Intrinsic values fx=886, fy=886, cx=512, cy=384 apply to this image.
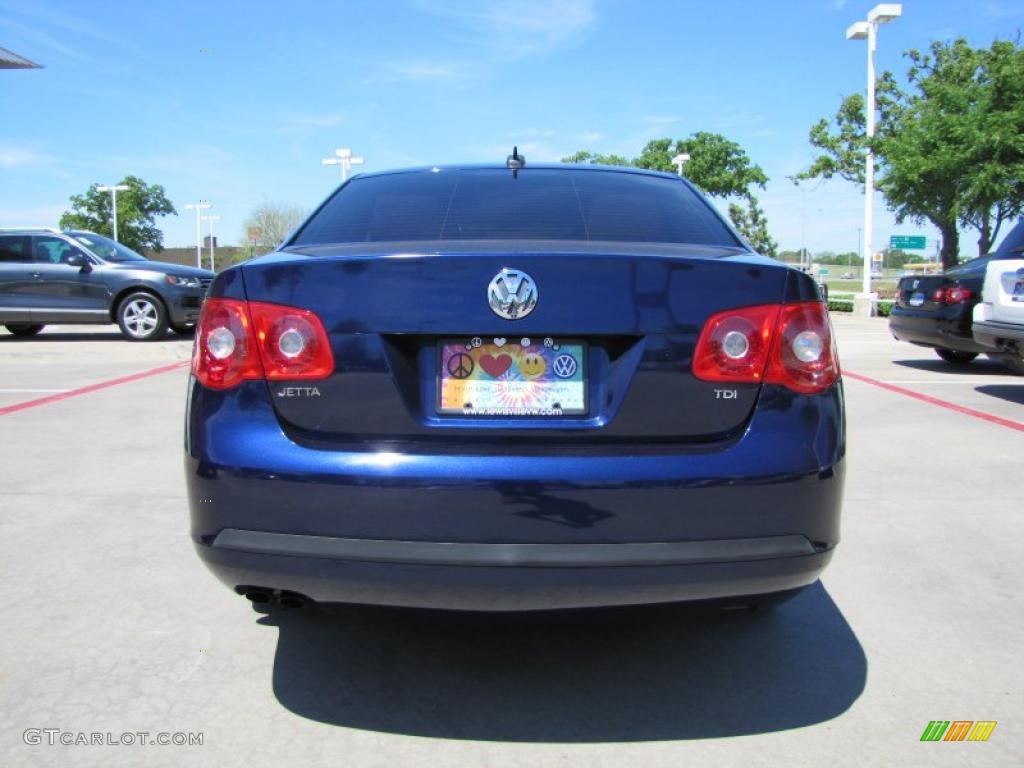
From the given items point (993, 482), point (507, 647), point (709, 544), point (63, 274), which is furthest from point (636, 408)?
point (63, 274)

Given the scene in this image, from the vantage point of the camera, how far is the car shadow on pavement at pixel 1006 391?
8.29 meters

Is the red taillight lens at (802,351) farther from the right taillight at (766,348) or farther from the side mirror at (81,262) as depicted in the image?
the side mirror at (81,262)

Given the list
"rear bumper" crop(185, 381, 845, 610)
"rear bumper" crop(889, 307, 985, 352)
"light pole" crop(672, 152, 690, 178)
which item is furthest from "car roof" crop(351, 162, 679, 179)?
"light pole" crop(672, 152, 690, 178)

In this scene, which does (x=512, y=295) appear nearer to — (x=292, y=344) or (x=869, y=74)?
(x=292, y=344)

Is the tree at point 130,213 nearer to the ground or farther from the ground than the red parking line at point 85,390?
farther from the ground

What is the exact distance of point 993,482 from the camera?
509cm

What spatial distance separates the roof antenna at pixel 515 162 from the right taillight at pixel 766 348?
1398 mm

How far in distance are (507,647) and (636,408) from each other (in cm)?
111

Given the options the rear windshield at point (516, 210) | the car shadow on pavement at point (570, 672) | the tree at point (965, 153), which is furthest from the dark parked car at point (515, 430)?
the tree at point (965, 153)

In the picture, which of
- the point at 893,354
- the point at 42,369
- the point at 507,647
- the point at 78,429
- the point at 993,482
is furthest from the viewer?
the point at 893,354

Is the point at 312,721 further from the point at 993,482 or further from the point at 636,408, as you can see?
the point at 993,482

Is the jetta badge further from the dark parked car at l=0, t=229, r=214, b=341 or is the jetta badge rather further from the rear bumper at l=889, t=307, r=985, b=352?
the dark parked car at l=0, t=229, r=214, b=341

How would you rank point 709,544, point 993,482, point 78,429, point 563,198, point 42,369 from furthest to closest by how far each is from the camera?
1. point 42,369
2. point 78,429
3. point 993,482
4. point 563,198
5. point 709,544

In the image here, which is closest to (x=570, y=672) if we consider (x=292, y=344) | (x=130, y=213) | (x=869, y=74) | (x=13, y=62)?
(x=292, y=344)
